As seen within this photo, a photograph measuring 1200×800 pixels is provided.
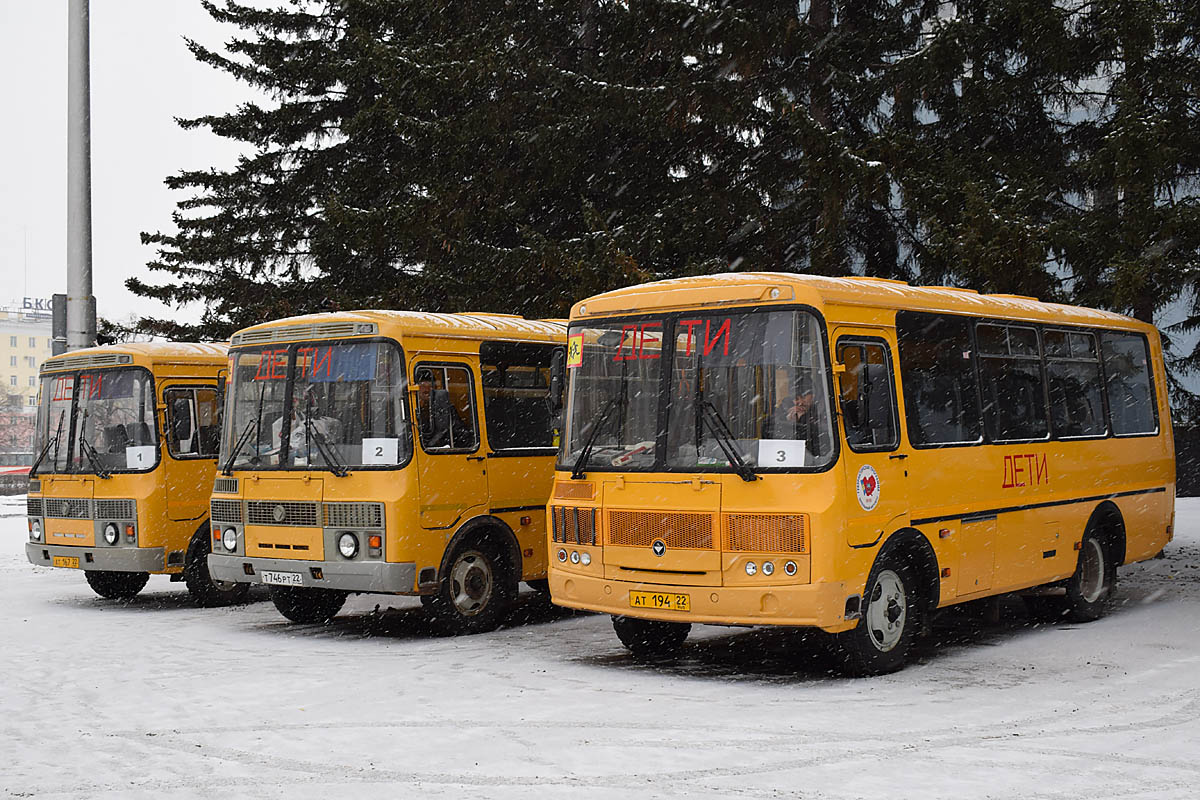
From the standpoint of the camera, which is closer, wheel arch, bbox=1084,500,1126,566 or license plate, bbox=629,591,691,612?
license plate, bbox=629,591,691,612

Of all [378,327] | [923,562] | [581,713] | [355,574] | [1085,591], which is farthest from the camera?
[1085,591]

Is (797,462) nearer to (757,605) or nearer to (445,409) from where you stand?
(757,605)

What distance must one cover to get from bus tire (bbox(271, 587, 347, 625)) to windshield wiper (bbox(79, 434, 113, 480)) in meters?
2.61

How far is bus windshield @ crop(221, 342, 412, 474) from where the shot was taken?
12.7 metres

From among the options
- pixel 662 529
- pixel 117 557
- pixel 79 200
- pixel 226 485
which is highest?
pixel 79 200

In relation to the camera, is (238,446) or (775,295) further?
(238,446)

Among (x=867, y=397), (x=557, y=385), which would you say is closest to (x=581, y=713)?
(x=867, y=397)

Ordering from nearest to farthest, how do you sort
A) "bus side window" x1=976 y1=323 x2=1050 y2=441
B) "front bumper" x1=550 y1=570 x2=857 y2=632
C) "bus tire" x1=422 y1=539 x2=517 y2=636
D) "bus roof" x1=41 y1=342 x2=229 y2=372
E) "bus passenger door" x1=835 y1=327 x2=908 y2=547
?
1. "front bumper" x1=550 y1=570 x2=857 y2=632
2. "bus passenger door" x1=835 y1=327 x2=908 y2=547
3. "bus side window" x1=976 y1=323 x2=1050 y2=441
4. "bus tire" x1=422 y1=539 x2=517 y2=636
5. "bus roof" x1=41 y1=342 x2=229 y2=372

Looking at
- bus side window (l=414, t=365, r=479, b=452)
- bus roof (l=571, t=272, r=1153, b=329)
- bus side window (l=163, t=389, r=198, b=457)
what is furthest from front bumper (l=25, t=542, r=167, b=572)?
bus roof (l=571, t=272, r=1153, b=329)

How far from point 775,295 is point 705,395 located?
2.88 ft

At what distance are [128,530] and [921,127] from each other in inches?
453

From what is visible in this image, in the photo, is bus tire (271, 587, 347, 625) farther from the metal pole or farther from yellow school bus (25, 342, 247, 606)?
the metal pole

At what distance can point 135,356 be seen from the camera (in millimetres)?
15664

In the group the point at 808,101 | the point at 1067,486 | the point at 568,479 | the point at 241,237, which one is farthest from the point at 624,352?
the point at 241,237
